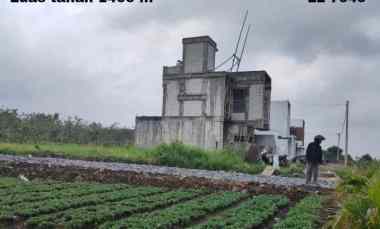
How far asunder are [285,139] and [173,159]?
56.4ft

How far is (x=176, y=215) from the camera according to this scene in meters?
7.94

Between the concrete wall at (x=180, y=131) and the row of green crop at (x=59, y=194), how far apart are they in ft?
60.7

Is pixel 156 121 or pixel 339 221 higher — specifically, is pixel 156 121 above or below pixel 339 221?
above

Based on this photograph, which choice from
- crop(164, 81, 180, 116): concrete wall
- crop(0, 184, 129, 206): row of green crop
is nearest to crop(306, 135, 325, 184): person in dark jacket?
crop(0, 184, 129, 206): row of green crop

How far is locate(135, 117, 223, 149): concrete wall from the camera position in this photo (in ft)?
102

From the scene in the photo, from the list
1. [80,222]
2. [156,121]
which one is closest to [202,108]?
[156,121]

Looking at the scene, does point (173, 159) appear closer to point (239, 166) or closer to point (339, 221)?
point (239, 166)

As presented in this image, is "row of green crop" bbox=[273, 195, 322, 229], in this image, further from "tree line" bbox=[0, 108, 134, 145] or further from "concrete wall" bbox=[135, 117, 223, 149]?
"tree line" bbox=[0, 108, 134, 145]

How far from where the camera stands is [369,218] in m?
5.02

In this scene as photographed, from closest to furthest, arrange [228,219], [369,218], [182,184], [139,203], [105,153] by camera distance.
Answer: [369,218] < [228,219] < [139,203] < [182,184] < [105,153]

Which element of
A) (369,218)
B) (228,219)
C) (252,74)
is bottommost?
(228,219)

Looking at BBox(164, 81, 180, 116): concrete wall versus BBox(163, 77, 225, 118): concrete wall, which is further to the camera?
BBox(164, 81, 180, 116): concrete wall

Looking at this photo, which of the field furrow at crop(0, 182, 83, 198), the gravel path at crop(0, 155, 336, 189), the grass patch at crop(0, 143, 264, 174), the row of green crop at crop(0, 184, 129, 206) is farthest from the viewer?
→ the grass patch at crop(0, 143, 264, 174)

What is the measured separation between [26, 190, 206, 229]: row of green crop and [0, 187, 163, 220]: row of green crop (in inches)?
14.3
